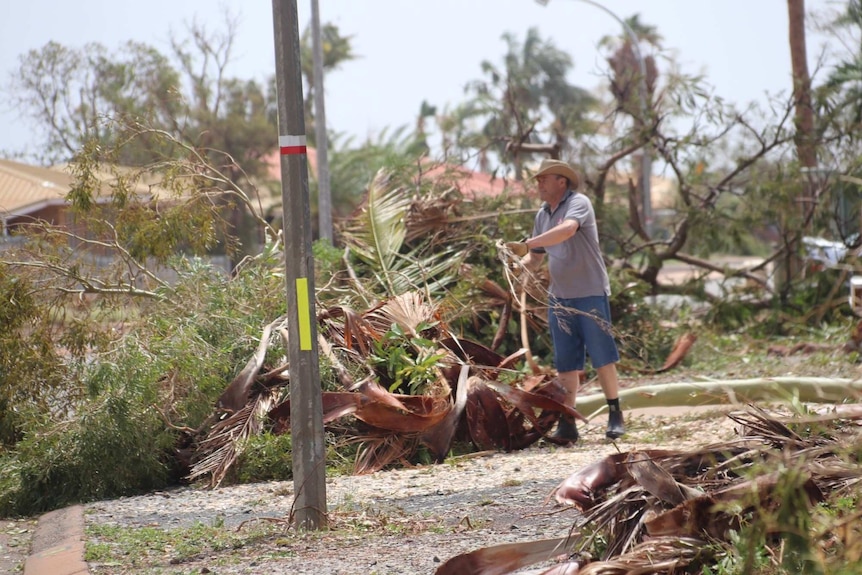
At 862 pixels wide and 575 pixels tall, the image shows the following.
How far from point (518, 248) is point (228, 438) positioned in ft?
7.79

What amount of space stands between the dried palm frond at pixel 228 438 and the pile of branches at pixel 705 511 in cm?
323

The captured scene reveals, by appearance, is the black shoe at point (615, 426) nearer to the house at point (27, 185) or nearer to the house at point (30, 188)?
the house at point (30, 188)

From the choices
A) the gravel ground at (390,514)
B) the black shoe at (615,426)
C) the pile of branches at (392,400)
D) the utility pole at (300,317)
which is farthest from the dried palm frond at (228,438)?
the black shoe at (615,426)

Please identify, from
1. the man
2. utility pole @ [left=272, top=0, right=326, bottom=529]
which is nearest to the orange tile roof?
the man

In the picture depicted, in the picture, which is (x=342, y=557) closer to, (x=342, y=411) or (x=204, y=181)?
(x=342, y=411)

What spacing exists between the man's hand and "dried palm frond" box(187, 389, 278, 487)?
1911 mm

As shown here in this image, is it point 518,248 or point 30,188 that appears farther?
point 30,188

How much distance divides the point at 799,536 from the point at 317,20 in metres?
16.5

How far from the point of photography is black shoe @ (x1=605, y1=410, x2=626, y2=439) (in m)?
7.55

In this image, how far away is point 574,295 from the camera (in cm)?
756

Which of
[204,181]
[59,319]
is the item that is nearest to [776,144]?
[204,181]

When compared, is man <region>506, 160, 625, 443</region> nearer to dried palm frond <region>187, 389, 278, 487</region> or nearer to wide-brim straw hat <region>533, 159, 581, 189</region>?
wide-brim straw hat <region>533, 159, 581, 189</region>

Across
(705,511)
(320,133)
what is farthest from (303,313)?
(320,133)

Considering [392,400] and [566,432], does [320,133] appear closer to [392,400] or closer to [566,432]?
[566,432]
